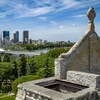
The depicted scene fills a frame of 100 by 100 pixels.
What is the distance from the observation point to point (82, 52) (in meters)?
11.0

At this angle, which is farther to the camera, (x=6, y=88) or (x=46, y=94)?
(x=6, y=88)

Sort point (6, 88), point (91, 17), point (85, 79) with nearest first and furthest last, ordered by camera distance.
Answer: point (85, 79)
point (91, 17)
point (6, 88)

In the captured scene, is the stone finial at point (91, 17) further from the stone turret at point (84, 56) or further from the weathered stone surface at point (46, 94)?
the weathered stone surface at point (46, 94)

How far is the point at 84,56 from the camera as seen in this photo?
36.6 ft

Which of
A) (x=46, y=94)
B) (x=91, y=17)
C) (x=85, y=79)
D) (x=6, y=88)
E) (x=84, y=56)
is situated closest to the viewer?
(x=46, y=94)

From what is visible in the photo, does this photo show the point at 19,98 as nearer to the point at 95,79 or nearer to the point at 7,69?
the point at 95,79

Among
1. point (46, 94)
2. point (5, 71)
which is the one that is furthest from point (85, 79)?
point (5, 71)

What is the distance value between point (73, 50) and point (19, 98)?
134 inches

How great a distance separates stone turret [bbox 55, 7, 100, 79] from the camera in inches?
406

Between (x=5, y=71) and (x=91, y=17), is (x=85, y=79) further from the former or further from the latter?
(x=5, y=71)

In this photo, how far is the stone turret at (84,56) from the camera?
33.8ft

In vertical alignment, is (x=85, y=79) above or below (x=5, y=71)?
above

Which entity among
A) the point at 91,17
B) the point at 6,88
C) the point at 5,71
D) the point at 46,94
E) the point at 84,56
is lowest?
the point at 6,88

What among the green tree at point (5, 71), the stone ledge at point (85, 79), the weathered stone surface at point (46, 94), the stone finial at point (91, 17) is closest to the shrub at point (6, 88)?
the green tree at point (5, 71)
